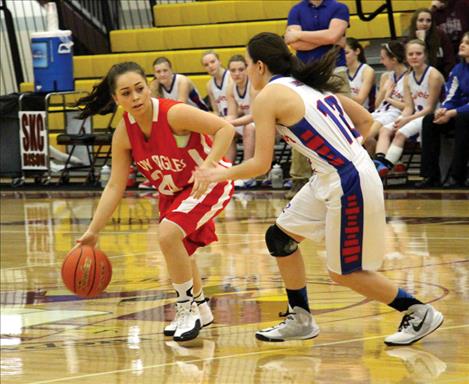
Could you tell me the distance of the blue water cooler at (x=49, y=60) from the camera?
12.9 meters

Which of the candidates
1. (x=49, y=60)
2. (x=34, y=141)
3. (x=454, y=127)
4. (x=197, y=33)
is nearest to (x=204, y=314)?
(x=454, y=127)

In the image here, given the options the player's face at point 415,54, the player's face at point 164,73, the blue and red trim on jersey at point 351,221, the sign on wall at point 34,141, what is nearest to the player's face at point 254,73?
the blue and red trim on jersey at point 351,221

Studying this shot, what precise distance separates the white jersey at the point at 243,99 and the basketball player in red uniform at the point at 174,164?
6.48 metres

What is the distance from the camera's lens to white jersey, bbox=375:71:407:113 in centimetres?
1091

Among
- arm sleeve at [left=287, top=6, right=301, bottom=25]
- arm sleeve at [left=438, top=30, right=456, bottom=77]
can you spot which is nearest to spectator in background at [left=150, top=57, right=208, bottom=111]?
arm sleeve at [left=438, top=30, right=456, bottom=77]

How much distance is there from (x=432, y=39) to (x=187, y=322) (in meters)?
6.74

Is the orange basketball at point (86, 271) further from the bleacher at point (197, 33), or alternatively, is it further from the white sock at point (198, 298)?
the bleacher at point (197, 33)

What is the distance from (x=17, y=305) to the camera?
5832 millimetres

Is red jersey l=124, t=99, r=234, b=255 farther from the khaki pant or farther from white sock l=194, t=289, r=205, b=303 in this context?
the khaki pant

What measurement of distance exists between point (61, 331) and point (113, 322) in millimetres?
252

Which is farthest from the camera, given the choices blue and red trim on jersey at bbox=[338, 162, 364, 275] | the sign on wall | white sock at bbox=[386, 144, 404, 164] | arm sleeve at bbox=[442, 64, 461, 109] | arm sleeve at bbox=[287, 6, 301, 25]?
the sign on wall

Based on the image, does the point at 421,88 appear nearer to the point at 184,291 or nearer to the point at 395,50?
the point at 395,50

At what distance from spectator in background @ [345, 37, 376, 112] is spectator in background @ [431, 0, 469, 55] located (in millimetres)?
792

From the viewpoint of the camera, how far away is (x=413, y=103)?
10.8 metres
